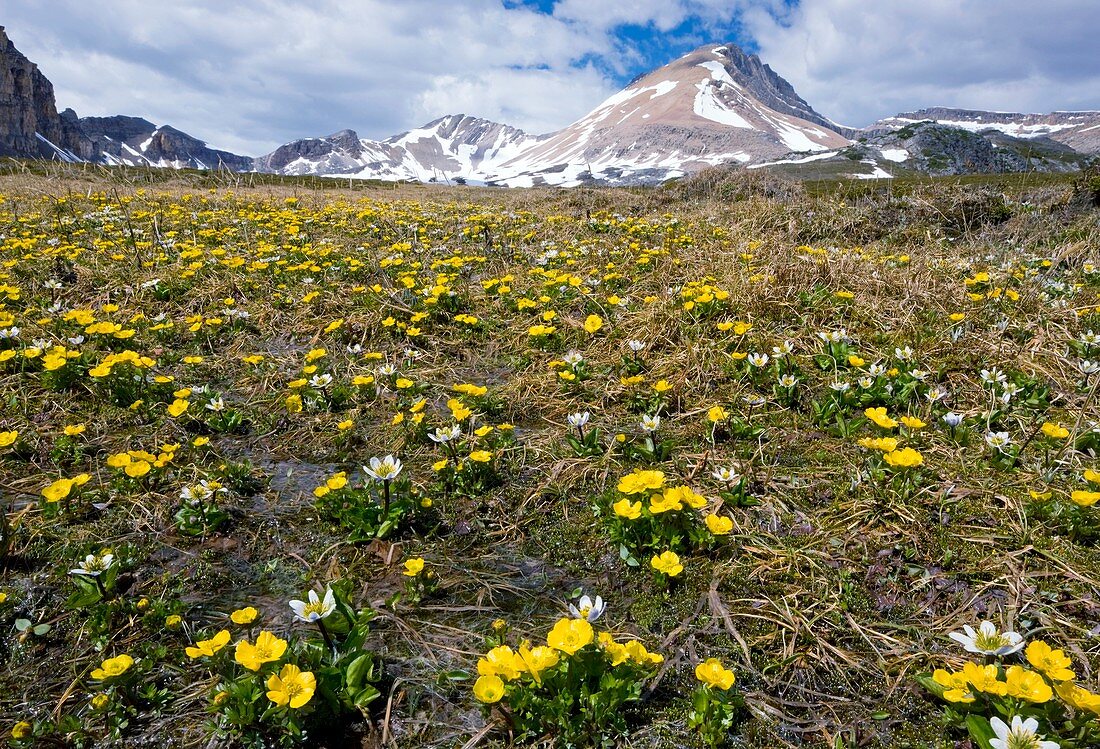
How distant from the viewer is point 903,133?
54.1m

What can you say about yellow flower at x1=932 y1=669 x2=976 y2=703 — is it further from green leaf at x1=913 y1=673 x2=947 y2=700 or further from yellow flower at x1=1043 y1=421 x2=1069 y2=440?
yellow flower at x1=1043 y1=421 x2=1069 y2=440

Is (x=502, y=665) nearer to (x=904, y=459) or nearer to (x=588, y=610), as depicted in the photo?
(x=588, y=610)

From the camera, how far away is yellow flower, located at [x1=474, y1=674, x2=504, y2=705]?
1859 mm

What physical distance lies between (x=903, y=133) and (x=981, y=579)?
218 feet

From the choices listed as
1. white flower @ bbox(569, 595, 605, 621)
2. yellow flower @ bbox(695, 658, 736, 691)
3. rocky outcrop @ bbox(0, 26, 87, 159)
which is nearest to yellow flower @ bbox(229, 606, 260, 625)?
white flower @ bbox(569, 595, 605, 621)

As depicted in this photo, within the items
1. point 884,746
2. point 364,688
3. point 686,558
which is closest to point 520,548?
point 686,558

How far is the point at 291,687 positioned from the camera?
6.29ft

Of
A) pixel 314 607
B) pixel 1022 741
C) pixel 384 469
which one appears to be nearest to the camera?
pixel 1022 741

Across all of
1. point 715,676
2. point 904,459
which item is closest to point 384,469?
point 715,676

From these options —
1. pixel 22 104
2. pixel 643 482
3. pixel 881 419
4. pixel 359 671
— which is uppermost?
pixel 22 104

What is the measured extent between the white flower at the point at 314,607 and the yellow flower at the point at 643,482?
56.4 inches

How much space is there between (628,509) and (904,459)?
1518 mm

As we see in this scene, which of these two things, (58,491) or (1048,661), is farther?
(58,491)

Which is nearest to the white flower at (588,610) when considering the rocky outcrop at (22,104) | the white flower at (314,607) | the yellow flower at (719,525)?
the yellow flower at (719,525)
